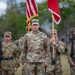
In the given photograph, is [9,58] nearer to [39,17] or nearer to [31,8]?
[31,8]

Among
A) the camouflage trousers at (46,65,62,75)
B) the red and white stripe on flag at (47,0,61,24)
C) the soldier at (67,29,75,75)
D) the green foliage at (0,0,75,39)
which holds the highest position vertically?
the green foliage at (0,0,75,39)

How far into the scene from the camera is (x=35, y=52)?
679 cm

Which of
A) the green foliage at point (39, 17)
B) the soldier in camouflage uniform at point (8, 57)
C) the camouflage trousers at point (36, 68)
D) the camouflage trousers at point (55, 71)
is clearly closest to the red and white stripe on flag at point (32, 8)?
the camouflage trousers at point (55, 71)

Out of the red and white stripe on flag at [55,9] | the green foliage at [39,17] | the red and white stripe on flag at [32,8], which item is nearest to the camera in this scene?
the red and white stripe on flag at [55,9]

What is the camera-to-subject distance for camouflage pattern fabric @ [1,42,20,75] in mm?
7461

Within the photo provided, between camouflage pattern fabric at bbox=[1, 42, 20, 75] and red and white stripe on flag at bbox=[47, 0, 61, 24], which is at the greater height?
red and white stripe on flag at bbox=[47, 0, 61, 24]

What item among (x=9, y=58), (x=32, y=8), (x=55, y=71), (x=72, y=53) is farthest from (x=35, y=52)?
(x=32, y=8)

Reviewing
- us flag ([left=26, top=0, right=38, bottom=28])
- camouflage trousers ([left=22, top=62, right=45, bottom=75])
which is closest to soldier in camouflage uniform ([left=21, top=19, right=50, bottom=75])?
camouflage trousers ([left=22, top=62, right=45, bottom=75])

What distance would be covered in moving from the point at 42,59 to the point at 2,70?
1241mm

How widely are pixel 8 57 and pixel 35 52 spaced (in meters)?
0.95

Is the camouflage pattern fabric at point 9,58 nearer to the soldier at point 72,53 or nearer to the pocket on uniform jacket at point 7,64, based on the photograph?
the pocket on uniform jacket at point 7,64

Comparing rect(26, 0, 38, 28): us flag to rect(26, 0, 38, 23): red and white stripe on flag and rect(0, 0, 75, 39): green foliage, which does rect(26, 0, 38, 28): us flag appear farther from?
rect(0, 0, 75, 39): green foliage

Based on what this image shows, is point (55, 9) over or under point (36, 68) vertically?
over

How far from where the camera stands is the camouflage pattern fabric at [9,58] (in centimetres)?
746
